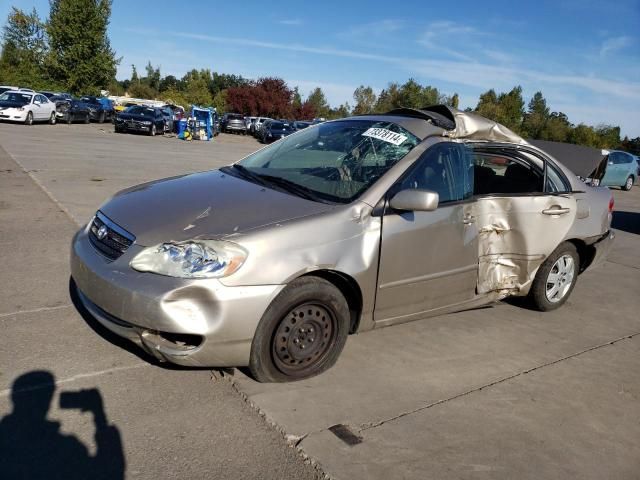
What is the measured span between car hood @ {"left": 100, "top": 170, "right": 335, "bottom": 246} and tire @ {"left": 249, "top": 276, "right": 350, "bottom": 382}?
1.51 feet

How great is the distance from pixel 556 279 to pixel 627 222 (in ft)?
27.9

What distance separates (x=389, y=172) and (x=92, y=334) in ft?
7.49

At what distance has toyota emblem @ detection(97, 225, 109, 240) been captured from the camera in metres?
3.40

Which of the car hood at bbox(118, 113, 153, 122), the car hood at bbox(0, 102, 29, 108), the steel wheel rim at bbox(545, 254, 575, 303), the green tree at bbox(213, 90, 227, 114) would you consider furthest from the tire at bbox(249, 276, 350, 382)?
the green tree at bbox(213, 90, 227, 114)

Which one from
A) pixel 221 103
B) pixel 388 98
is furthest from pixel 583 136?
pixel 221 103

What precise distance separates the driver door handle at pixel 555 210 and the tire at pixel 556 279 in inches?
12.3

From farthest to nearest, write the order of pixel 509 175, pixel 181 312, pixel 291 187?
1. pixel 509 175
2. pixel 291 187
3. pixel 181 312

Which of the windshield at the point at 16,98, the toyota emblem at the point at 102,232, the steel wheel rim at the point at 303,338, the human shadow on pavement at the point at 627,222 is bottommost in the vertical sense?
the steel wheel rim at the point at 303,338

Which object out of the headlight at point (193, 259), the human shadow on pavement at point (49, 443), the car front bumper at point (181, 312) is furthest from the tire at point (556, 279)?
the human shadow on pavement at point (49, 443)

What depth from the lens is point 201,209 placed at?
11.1ft

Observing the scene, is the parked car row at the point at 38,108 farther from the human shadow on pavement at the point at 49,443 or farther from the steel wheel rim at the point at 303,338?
the steel wheel rim at the point at 303,338

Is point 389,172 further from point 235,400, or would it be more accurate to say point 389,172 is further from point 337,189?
point 235,400

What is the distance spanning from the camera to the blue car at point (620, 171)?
21.2 m

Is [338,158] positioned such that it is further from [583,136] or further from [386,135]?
[583,136]
